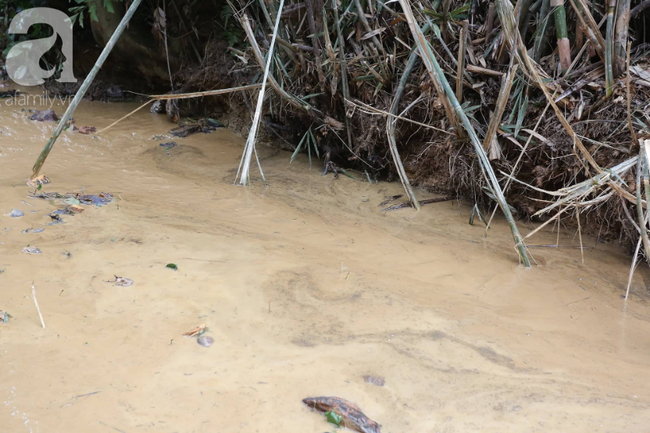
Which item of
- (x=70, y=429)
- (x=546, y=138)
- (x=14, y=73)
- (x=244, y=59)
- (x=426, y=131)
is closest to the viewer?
(x=70, y=429)

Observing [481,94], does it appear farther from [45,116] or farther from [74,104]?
[45,116]

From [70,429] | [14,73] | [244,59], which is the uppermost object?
[244,59]

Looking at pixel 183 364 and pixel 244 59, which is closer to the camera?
pixel 183 364

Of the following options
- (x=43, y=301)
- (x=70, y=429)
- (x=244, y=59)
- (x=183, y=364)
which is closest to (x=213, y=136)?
(x=244, y=59)

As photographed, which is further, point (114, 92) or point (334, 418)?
point (114, 92)

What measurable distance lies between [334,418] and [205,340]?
0.51 meters

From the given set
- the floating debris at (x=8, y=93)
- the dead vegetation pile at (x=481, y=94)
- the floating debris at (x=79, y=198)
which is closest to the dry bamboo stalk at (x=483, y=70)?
the dead vegetation pile at (x=481, y=94)

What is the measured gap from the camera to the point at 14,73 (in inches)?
204

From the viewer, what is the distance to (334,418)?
135 centimetres

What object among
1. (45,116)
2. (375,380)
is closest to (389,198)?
(375,380)

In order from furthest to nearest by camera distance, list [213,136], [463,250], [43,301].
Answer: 1. [213,136]
2. [463,250]
3. [43,301]

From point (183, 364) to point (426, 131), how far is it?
2353 mm

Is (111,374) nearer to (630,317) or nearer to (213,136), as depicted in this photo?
(630,317)

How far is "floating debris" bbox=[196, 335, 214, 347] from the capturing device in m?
1.62
